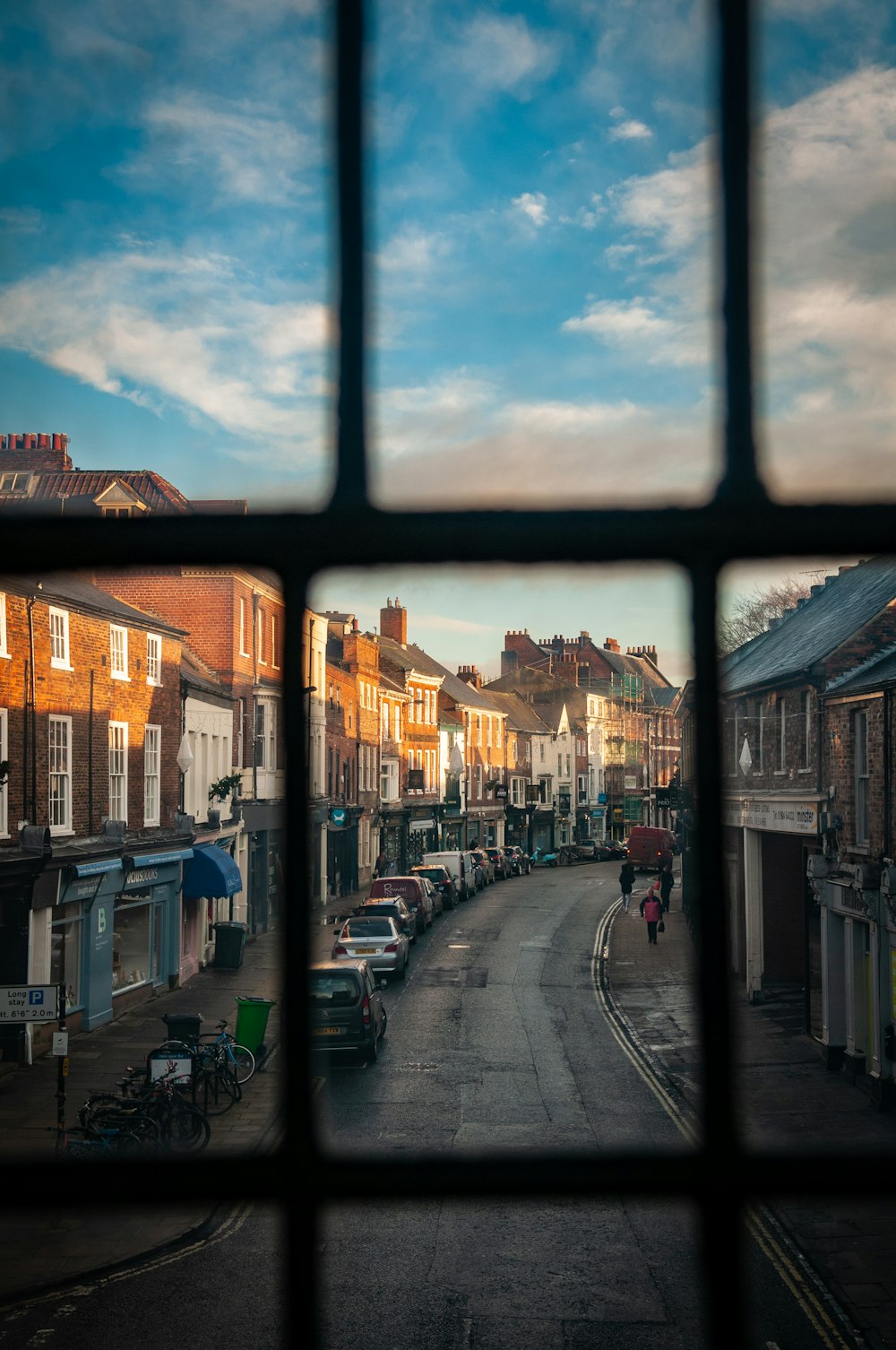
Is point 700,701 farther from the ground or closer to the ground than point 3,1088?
farther from the ground

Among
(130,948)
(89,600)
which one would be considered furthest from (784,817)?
(130,948)

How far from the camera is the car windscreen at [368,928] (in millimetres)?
23531

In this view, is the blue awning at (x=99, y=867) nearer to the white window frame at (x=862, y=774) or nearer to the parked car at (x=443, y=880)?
the white window frame at (x=862, y=774)

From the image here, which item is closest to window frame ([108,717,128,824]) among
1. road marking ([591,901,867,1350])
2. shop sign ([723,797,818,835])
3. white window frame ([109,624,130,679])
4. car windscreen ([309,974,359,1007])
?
white window frame ([109,624,130,679])

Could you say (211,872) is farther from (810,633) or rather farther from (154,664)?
(810,633)

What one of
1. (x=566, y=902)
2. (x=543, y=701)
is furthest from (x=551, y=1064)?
(x=543, y=701)

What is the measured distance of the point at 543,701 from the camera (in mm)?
47156

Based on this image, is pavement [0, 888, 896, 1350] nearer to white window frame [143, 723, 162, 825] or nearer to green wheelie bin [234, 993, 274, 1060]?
green wheelie bin [234, 993, 274, 1060]

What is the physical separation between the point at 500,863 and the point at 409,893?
15531 millimetres

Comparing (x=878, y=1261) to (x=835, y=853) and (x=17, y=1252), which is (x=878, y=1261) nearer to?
(x=835, y=853)

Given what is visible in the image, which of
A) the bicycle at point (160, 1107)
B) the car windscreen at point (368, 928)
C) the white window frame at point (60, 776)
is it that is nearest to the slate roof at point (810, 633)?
the bicycle at point (160, 1107)

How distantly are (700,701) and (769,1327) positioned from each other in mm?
9067

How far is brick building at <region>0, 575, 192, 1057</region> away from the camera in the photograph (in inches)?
431

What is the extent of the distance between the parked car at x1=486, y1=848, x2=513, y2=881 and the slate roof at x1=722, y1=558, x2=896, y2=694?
1352 inches
